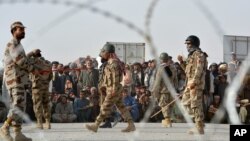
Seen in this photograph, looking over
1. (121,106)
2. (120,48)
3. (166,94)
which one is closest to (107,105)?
(121,106)

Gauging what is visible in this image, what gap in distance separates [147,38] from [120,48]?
1682cm

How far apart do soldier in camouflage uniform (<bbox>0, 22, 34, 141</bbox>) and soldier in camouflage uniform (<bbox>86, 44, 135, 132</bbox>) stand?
256 cm

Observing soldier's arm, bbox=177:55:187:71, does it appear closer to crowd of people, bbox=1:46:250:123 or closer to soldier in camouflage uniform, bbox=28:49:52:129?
crowd of people, bbox=1:46:250:123

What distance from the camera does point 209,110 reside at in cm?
1566

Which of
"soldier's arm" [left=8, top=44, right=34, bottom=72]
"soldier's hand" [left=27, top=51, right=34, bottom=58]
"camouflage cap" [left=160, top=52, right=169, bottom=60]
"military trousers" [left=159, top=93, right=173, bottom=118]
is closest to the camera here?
"soldier's arm" [left=8, top=44, right=34, bottom=72]

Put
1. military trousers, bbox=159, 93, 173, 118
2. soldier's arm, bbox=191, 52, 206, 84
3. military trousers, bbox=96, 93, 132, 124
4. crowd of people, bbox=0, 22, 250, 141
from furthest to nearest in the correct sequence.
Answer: military trousers, bbox=159, 93, 173, 118 → military trousers, bbox=96, 93, 132, 124 → soldier's arm, bbox=191, 52, 206, 84 → crowd of people, bbox=0, 22, 250, 141

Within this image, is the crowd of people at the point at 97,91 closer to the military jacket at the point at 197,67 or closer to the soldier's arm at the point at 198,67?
the military jacket at the point at 197,67

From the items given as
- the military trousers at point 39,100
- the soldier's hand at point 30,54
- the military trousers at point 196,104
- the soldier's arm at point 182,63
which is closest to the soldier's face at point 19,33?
the soldier's hand at point 30,54

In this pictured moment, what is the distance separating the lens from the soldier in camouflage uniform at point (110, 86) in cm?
1177

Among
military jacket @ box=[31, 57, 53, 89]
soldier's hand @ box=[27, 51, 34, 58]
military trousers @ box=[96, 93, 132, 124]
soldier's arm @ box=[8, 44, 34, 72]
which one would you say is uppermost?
soldier's hand @ box=[27, 51, 34, 58]

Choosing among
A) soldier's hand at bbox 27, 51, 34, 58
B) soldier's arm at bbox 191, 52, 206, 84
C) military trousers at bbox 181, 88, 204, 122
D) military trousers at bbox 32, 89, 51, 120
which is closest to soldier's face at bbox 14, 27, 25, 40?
soldier's hand at bbox 27, 51, 34, 58

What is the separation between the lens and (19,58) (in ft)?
30.1

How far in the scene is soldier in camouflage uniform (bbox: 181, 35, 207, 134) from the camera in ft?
35.9

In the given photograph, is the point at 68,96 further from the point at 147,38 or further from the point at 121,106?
the point at 147,38
